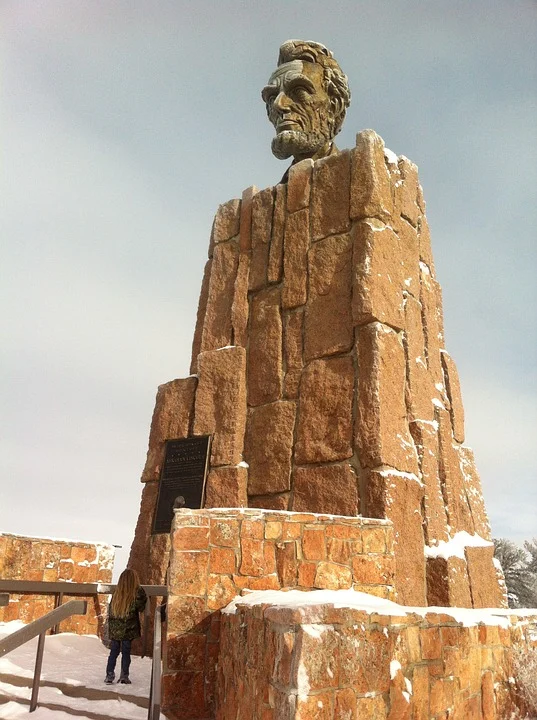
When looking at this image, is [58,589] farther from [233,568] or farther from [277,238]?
[277,238]

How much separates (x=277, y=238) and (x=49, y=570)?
4253 mm

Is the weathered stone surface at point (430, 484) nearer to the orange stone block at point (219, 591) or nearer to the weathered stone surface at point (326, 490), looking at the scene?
the weathered stone surface at point (326, 490)

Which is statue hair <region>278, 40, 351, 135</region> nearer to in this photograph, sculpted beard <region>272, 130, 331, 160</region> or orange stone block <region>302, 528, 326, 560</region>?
sculpted beard <region>272, 130, 331, 160</region>

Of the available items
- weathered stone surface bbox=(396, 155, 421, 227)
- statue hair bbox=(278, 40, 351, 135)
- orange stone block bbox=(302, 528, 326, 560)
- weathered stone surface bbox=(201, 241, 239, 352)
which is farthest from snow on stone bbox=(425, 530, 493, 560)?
statue hair bbox=(278, 40, 351, 135)

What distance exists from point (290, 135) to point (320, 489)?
161 inches

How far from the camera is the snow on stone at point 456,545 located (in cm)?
540

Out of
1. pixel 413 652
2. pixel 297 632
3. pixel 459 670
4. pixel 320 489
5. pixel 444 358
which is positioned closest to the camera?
pixel 297 632

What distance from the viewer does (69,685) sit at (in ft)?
14.7

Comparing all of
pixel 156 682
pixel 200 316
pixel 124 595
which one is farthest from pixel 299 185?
pixel 156 682

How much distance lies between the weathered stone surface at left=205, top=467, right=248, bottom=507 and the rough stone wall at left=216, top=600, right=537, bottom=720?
2.37m

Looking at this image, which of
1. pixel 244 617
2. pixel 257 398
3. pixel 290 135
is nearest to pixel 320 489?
pixel 257 398

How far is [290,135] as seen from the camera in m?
7.29

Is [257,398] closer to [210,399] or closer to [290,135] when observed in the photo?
[210,399]

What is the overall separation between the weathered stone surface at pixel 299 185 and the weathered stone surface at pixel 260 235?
10.8 inches
